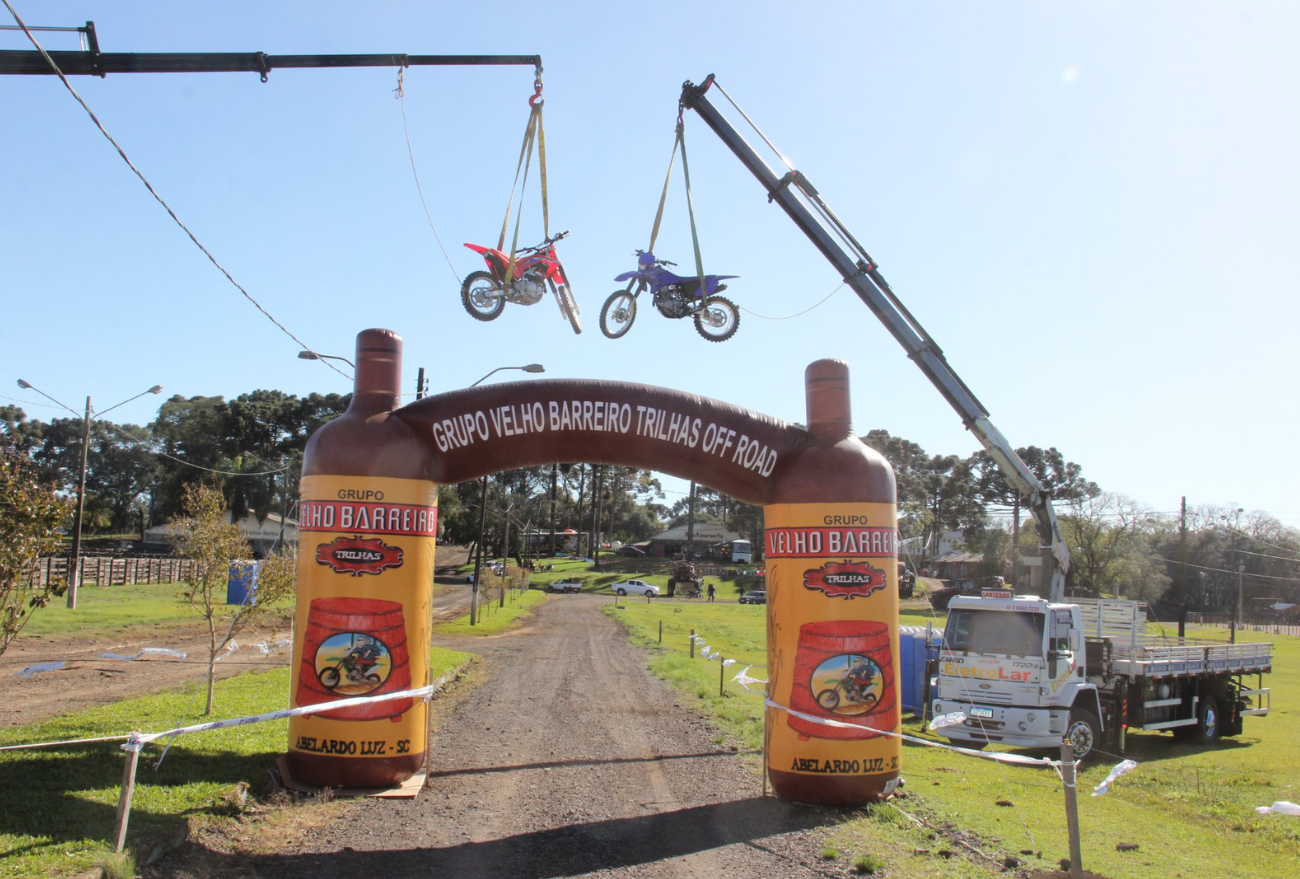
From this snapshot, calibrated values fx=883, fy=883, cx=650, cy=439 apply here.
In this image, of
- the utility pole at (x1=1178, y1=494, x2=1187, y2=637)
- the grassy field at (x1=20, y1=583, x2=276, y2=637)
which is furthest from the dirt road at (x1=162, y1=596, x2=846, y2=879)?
the utility pole at (x1=1178, y1=494, x2=1187, y2=637)

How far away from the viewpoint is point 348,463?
9719mm

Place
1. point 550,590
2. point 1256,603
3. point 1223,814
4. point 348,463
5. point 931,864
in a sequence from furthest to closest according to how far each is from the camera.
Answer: point 1256,603
point 550,590
point 1223,814
point 348,463
point 931,864

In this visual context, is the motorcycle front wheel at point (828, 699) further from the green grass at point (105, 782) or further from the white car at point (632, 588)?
the white car at point (632, 588)

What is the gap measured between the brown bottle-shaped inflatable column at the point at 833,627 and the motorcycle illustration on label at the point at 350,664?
4381mm

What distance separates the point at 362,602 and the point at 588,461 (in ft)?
9.84

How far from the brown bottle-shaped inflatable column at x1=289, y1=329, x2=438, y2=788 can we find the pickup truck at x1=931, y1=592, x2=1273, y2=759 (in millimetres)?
9627

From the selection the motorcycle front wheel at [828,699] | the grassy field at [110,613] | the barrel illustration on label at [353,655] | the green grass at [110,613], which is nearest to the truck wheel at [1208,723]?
the motorcycle front wheel at [828,699]

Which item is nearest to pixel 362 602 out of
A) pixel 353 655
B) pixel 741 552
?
pixel 353 655

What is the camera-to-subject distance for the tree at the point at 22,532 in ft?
23.9

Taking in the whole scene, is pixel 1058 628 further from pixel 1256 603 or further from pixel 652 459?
pixel 1256 603

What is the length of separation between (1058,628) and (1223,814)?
4.37 m

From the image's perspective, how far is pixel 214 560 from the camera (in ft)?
44.1

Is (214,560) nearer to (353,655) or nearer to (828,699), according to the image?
(353,655)

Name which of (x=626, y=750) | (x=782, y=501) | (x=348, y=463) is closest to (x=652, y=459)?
(x=782, y=501)
